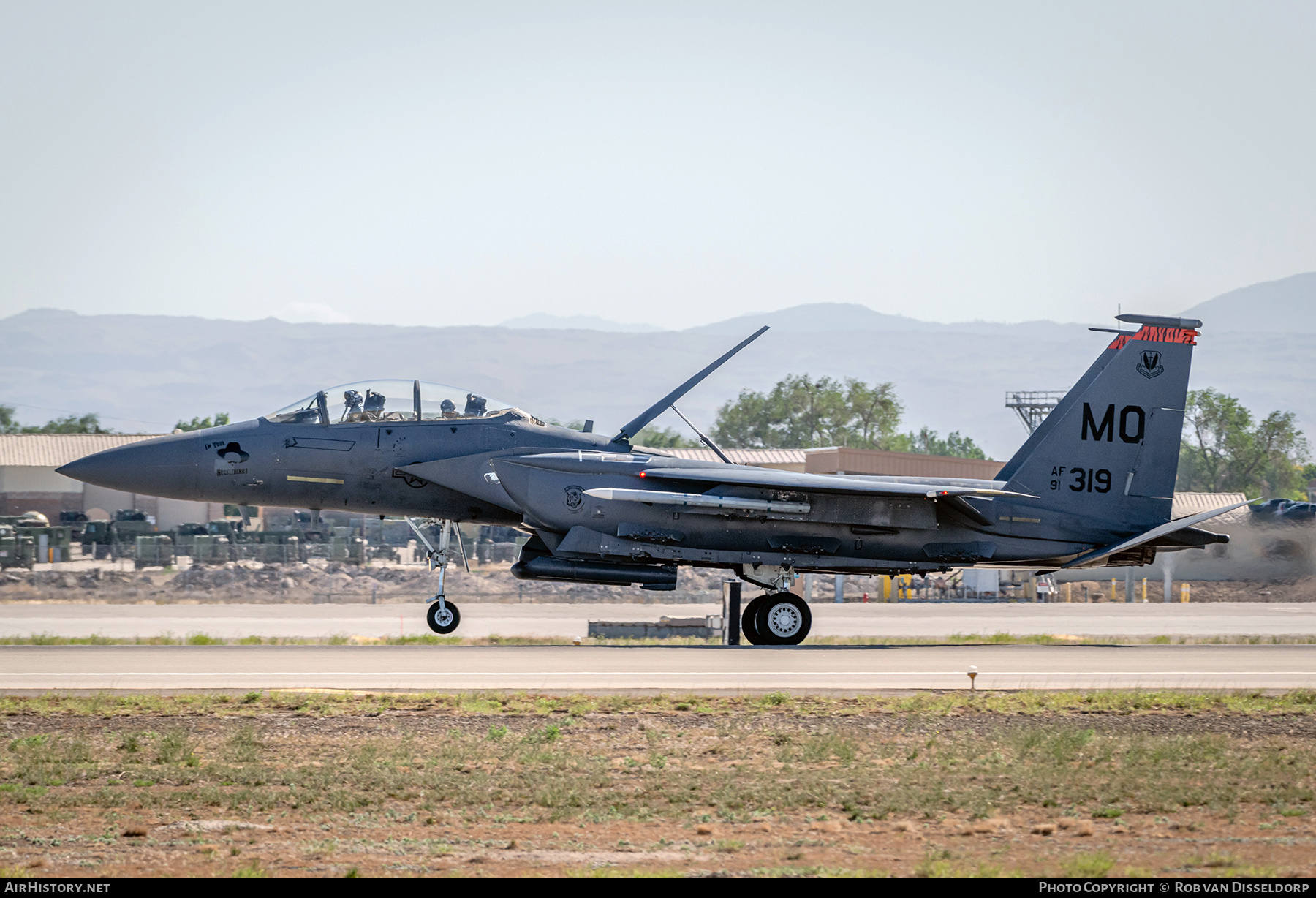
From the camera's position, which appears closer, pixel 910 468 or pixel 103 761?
pixel 103 761

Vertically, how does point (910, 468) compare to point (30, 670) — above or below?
above

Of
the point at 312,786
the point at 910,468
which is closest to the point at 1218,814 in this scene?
the point at 312,786

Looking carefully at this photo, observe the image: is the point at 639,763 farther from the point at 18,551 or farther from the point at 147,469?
the point at 18,551

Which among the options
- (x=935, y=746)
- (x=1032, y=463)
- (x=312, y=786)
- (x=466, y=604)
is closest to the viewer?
(x=312, y=786)

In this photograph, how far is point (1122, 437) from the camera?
1961 centimetres

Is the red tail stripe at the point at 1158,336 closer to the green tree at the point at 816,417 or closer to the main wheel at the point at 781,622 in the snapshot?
the main wheel at the point at 781,622

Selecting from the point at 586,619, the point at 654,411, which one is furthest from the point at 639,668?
the point at 586,619

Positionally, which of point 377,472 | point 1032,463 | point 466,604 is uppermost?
point 1032,463

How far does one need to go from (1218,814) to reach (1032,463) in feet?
40.7

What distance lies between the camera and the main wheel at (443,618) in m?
17.5

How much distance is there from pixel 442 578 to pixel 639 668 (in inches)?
162

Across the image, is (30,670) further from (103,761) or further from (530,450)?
(530,450)

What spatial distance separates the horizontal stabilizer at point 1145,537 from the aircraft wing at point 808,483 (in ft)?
7.79
